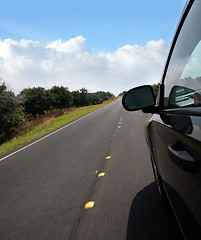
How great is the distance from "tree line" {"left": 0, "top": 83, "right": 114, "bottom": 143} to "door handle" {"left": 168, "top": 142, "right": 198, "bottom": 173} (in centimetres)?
1902

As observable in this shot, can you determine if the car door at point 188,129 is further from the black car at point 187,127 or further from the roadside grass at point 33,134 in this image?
the roadside grass at point 33,134

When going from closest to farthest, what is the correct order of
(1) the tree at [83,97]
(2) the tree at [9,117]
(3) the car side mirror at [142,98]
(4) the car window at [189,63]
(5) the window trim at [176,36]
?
(4) the car window at [189,63], (5) the window trim at [176,36], (3) the car side mirror at [142,98], (2) the tree at [9,117], (1) the tree at [83,97]

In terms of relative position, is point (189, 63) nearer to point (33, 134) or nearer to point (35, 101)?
point (33, 134)

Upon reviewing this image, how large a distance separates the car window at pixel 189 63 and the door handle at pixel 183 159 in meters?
0.27

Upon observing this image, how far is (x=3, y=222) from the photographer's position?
98.0 inches

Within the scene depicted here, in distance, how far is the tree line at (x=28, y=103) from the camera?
19.7 meters

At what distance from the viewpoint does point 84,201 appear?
9.13ft

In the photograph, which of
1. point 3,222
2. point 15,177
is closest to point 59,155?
point 15,177

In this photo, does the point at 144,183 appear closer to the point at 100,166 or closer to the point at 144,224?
the point at 144,224

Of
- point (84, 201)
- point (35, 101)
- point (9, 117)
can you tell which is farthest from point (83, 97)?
point (84, 201)

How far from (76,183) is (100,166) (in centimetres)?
97

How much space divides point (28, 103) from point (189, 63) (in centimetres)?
5439

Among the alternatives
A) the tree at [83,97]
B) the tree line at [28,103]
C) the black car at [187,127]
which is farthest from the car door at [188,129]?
the tree at [83,97]

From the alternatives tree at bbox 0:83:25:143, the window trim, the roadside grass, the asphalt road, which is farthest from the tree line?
the window trim
